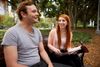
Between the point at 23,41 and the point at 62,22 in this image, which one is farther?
the point at 62,22

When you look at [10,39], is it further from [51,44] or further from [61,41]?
[61,41]

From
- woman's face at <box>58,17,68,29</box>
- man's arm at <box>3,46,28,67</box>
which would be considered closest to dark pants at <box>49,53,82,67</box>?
woman's face at <box>58,17,68,29</box>

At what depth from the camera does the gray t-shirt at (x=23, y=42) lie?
3.41m

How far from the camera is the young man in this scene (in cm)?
340

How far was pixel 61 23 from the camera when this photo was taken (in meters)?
4.93

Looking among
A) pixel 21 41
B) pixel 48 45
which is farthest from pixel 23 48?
pixel 48 45

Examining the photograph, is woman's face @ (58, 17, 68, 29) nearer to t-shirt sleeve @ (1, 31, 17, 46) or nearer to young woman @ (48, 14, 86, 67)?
young woman @ (48, 14, 86, 67)

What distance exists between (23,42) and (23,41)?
0.01m

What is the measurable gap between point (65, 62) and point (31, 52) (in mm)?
1190

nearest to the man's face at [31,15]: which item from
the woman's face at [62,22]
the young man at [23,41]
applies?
the young man at [23,41]

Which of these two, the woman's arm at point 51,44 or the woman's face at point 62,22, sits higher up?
the woman's face at point 62,22

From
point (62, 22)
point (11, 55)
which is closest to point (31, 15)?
point (11, 55)

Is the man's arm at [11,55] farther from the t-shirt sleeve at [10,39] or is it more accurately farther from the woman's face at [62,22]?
the woman's face at [62,22]

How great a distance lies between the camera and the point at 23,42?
3518 mm
